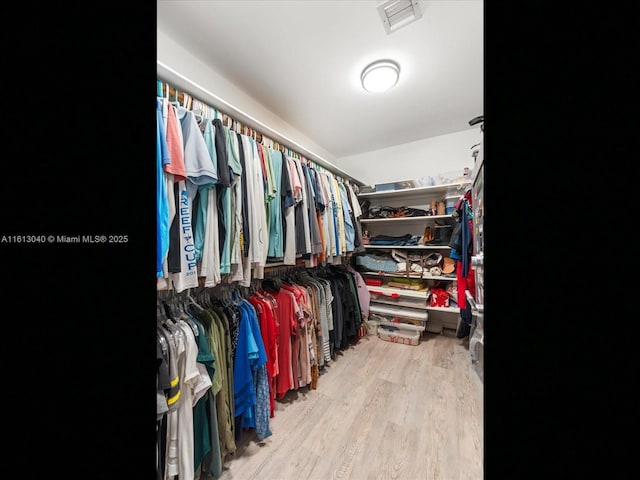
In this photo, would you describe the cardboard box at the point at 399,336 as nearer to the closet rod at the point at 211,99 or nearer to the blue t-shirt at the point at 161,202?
the closet rod at the point at 211,99

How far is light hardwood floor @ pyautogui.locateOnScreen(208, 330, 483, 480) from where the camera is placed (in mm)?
1012

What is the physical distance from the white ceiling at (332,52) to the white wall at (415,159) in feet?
1.10

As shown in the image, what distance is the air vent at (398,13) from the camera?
103cm

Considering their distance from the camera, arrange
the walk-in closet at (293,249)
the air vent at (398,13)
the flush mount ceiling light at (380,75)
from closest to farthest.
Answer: the walk-in closet at (293,249) < the air vent at (398,13) < the flush mount ceiling light at (380,75)

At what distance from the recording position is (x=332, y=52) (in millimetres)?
1289

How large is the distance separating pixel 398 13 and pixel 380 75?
347 mm

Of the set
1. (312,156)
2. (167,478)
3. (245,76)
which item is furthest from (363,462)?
(245,76)

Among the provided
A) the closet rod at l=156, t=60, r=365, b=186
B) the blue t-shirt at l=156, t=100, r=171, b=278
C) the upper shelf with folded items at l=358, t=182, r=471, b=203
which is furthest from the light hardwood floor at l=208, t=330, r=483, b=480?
the closet rod at l=156, t=60, r=365, b=186

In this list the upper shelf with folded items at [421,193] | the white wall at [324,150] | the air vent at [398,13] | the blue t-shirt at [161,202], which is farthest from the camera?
the upper shelf with folded items at [421,193]

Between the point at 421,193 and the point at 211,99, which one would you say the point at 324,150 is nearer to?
the point at 421,193

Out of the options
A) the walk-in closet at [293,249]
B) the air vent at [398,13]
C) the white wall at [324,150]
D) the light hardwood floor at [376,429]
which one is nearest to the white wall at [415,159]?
the white wall at [324,150]
